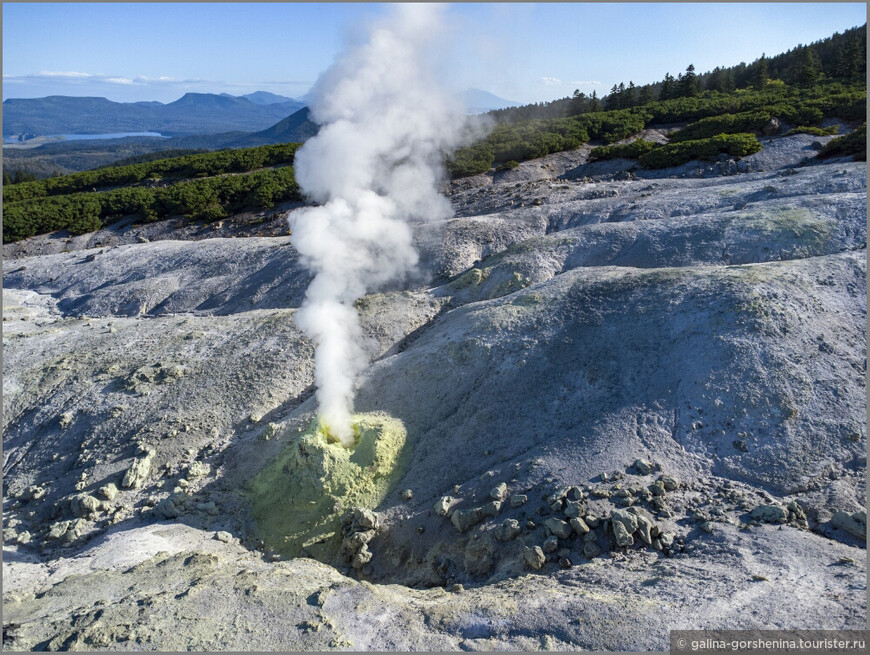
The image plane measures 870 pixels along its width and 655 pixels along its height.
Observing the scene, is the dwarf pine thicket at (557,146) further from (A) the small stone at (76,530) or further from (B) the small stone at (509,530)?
(A) the small stone at (76,530)

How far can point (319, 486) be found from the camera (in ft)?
50.4

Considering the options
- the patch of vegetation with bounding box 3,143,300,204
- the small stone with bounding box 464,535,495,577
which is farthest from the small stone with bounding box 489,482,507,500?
the patch of vegetation with bounding box 3,143,300,204

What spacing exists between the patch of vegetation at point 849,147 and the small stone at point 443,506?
3735cm

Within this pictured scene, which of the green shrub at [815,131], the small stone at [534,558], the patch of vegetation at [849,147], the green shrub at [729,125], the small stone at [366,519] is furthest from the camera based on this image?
the green shrub at [729,125]

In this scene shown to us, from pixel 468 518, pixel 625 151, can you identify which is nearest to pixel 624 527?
pixel 468 518

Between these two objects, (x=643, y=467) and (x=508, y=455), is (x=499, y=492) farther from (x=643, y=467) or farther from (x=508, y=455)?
(x=643, y=467)

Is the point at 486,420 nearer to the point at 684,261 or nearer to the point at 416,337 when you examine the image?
the point at 416,337

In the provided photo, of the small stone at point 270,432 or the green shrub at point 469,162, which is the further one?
the green shrub at point 469,162

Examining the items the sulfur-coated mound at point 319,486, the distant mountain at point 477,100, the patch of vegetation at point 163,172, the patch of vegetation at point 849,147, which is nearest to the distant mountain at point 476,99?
the distant mountain at point 477,100

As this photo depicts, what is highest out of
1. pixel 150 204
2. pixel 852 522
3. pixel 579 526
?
pixel 150 204

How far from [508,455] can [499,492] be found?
175cm

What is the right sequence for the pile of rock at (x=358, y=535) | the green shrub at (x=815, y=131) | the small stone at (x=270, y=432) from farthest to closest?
1. the green shrub at (x=815, y=131)
2. the small stone at (x=270, y=432)
3. the pile of rock at (x=358, y=535)

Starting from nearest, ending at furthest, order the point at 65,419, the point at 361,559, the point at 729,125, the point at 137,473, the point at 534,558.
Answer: the point at 534,558 → the point at 361,559 → the point at 137,473 → the point at 65,419 → the point at 729,125

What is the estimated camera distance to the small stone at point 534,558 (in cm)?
1195
